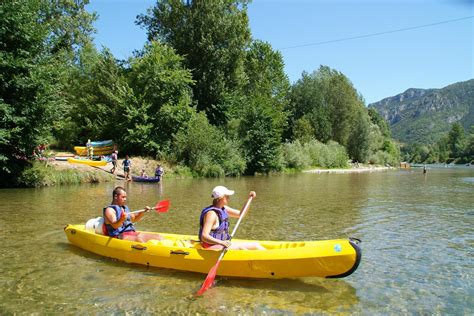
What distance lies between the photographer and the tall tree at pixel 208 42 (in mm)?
36719

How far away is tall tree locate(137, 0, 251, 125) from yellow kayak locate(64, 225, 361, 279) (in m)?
30.2

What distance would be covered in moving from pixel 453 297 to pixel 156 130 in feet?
91.2

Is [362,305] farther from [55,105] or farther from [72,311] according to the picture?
[55,105]

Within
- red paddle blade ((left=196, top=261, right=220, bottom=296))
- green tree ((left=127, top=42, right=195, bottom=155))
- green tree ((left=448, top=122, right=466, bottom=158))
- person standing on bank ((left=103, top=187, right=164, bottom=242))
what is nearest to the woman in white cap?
red paddle blade ((left=196, top=261, right=220, bottom=296))

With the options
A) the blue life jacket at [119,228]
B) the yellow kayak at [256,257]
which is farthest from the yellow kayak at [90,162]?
the yellow kayak at [256,257]

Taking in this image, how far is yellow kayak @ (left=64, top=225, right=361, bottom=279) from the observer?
614 cm

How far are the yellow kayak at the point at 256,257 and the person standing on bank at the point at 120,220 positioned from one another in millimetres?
273

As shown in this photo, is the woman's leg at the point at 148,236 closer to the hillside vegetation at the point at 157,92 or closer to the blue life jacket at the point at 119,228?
the blue life jacket at the point at 119,228

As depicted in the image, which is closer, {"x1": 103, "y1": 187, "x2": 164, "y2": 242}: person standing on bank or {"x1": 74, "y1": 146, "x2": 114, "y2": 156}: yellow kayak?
{"x1": 103, "y1": 187, "x2": 164, "y2": 242}: person standing on bank

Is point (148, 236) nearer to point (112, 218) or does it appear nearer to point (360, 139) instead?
point (112, 218)

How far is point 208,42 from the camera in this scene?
36375mm

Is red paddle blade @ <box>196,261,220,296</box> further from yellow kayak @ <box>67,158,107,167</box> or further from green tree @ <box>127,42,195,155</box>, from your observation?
green tree @ <box>127,42,195,155</box>

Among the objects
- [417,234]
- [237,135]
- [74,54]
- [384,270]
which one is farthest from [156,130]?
[384,270]

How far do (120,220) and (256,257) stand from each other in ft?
9.58
